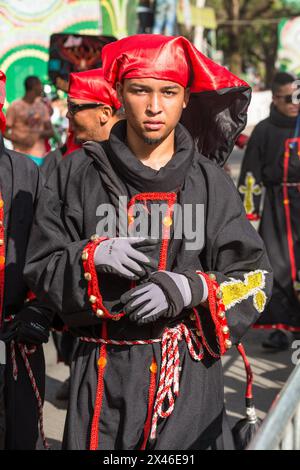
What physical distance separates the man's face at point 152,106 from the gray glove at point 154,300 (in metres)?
0.54

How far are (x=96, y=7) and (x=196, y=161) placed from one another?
10.1 meters

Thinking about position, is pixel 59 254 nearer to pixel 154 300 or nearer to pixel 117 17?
pixel 154 300

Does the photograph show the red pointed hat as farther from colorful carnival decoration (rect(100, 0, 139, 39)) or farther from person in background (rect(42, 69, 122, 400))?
colorful carnival decoration (rect(100, 0, 139, 39))

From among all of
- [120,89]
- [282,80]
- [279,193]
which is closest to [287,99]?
[282,80]

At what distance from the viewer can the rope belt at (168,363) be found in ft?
10.5

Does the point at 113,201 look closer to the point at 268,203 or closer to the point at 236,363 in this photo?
the point at 236,363

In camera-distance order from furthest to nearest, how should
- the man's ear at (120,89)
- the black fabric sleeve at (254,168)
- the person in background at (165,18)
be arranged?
the person in background at (165,18)
the black fabric sleeve at (254,168)
the man's ear at (120,89)

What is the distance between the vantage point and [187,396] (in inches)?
128

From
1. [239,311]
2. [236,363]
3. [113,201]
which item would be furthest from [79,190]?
[236,363]

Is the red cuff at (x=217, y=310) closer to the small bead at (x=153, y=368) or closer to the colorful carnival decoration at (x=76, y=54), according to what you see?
the small bead at (x=153, y=368)

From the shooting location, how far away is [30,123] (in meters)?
10.5

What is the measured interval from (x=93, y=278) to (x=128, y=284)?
0.53 feet

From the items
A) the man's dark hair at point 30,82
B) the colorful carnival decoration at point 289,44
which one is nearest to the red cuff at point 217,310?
the man's dark hair at point 30,82

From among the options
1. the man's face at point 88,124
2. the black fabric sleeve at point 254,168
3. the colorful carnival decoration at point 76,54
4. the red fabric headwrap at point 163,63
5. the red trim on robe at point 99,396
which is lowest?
the black fabric sleeve at point 254,168
